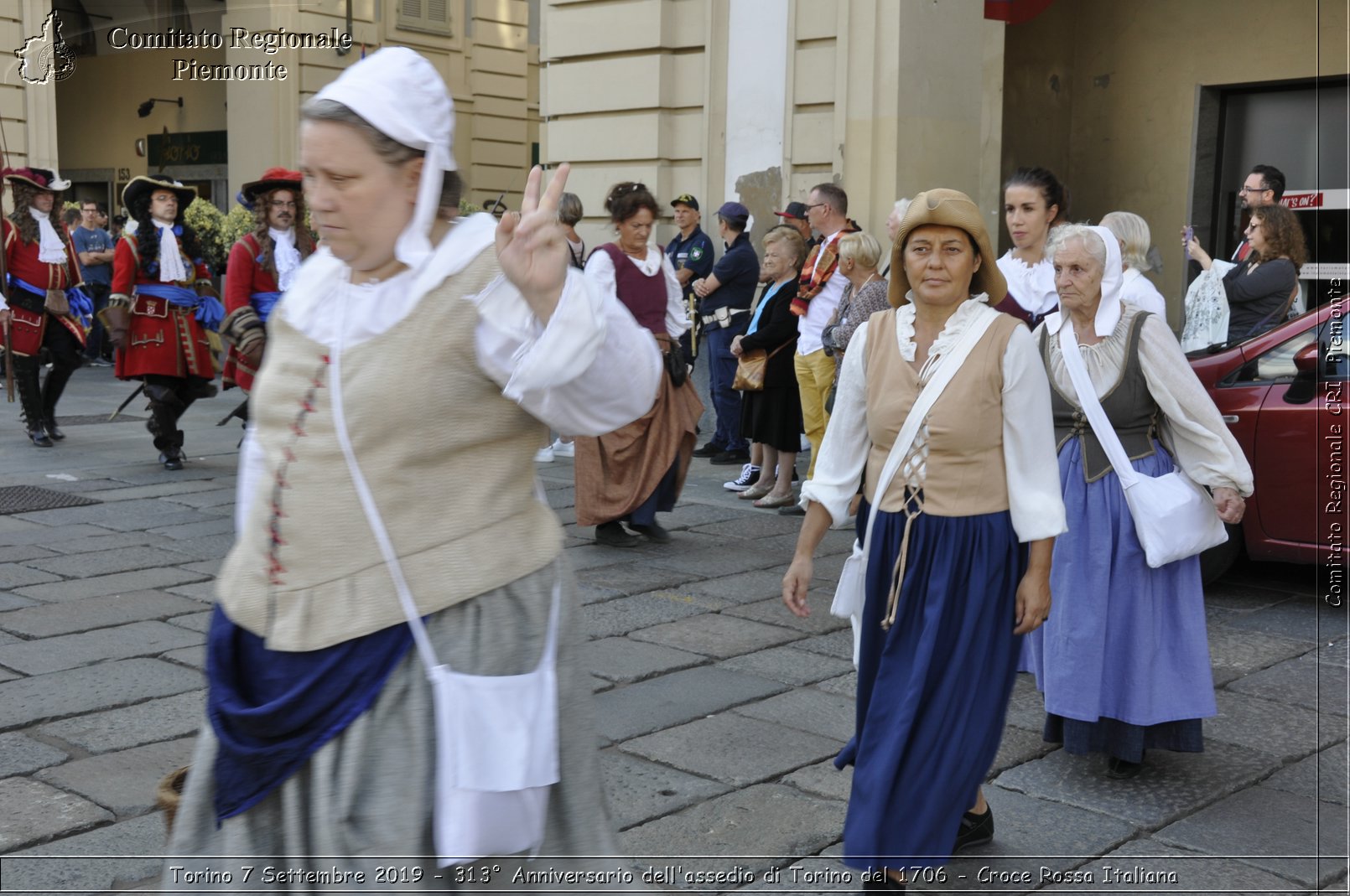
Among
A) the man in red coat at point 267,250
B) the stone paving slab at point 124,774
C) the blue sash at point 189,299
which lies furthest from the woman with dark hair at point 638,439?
the blue sash at point 189,299

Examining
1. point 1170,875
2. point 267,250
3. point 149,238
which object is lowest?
point 1170,875

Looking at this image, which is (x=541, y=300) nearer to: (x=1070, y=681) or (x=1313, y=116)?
(x=1070, y=681)

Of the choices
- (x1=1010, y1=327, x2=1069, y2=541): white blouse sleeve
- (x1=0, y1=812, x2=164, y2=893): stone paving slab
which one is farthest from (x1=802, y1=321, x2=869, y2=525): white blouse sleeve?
(x1=0, y1=812, x2=164, y2=893): stone paving slab

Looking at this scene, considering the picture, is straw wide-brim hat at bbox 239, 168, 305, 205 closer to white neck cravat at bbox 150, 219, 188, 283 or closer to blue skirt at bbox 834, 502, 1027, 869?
white neck cravat at bbox 150, 219, 188, 283

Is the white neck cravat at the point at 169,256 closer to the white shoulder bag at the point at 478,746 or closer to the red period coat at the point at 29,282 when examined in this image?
the red period coat at the point at 29,282

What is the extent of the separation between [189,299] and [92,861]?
689cm

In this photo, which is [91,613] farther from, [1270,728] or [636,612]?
[1270,728]

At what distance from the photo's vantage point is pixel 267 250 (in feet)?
27.5

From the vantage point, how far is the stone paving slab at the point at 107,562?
6633mm

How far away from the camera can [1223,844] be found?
3693mm

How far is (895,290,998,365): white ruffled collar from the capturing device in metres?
3.32

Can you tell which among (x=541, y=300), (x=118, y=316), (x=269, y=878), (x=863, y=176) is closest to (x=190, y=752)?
(x=269, y=878)

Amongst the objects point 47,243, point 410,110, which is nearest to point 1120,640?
point 410,110

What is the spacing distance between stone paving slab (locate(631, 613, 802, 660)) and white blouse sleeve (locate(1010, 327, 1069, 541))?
90.7 inches
